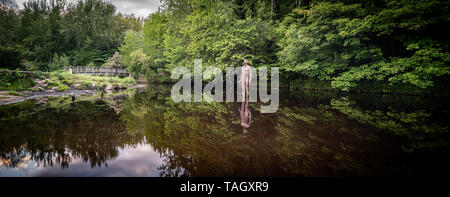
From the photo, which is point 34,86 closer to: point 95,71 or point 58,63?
point 95,71

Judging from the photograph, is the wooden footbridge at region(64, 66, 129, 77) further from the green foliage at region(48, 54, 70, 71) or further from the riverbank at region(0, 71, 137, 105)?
the riverbank at region(0, 71, 137, 105)

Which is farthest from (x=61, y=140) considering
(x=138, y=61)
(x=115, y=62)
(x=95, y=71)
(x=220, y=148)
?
(x=115, y=62)

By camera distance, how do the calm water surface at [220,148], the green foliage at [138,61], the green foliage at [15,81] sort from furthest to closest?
the green foliage at [138,61] < the green foliage at [15,81] < the calm water surface at [220,148]

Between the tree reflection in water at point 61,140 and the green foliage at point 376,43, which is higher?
the green foliage at point 376,43

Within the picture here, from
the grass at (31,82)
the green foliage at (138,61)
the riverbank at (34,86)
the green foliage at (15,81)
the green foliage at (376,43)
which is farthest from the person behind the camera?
the green foliage at (138,61)

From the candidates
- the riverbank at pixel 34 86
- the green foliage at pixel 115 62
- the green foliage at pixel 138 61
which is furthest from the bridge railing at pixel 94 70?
the riverbank at pixel 34 86

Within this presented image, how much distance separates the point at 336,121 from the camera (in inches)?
163

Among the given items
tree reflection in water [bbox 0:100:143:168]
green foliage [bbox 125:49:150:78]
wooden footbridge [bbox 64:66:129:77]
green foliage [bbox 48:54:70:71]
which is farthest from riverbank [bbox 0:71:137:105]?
green foliage [bbox 48:54:70:71]

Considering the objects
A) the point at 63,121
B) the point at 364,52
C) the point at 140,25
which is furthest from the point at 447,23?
the point at 140,25

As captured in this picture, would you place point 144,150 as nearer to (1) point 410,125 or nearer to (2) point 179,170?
(2) point 179,170

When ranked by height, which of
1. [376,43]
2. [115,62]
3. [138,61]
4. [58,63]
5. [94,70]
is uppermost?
[58,63]

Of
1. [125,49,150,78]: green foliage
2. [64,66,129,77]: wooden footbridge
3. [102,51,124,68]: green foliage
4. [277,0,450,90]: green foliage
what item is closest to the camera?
[277,0,450,90]: green foliage

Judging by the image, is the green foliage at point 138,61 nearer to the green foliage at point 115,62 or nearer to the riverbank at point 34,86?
the green foliage at point 115,62
